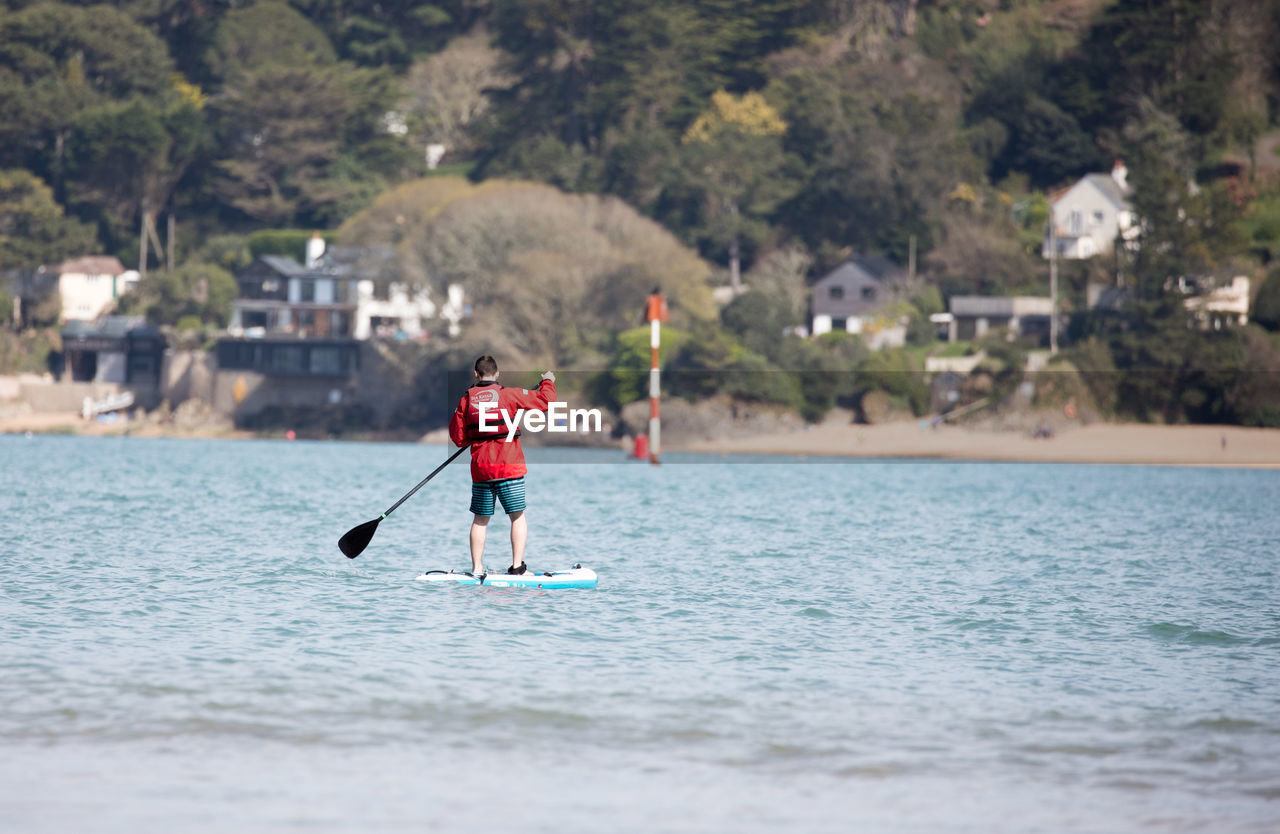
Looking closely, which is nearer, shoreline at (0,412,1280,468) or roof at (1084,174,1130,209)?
shoreline at (0,412,1280,468)

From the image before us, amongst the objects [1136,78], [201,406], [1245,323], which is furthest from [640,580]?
[1136,78]

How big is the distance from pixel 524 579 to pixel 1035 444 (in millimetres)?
48577

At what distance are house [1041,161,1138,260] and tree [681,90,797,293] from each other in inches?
567

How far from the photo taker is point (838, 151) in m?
81.1

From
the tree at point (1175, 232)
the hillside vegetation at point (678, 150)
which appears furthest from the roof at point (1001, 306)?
the tree at point (1175, 232)

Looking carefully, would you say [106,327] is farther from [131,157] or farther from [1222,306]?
[1222,306]

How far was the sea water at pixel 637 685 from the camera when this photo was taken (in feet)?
25.0

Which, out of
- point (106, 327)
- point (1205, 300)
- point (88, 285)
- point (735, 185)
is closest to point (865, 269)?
point (735, 185)

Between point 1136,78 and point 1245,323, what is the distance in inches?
951

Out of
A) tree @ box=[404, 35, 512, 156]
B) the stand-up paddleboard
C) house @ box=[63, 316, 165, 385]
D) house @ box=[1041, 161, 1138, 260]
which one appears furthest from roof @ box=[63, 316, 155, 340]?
the stand-up paddleboard

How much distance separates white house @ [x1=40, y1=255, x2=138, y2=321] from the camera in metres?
88.6

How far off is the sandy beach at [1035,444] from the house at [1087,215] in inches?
A: 733

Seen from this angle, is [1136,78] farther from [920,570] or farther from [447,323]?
[920,570]

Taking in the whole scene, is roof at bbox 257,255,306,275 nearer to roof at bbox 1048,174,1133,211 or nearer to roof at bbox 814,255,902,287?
roof at bbox 814,255,902,287
